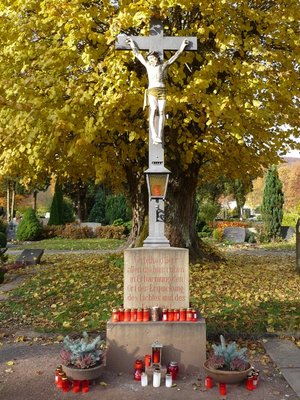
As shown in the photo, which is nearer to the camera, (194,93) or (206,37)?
(194,93)

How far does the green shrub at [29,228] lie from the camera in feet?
90.3

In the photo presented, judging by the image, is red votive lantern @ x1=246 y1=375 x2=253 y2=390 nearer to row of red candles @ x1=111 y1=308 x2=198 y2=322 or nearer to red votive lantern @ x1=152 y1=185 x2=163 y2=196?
row of red candles @ x1=111 y1=308 x2=198 y2=322

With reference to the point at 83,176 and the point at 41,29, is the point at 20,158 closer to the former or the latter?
the point at 41,29

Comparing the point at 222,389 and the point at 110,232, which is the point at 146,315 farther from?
the point at 110,232

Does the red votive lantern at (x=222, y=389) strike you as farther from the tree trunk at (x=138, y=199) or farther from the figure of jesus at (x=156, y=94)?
the tree trunk at (x=138, y=199)

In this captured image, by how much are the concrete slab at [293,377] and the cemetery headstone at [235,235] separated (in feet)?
66.5

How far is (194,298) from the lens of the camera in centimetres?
923

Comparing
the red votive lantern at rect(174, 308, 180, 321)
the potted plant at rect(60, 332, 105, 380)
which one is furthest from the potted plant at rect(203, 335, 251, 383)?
the potted plant at rect(60, 332, 105, 380)

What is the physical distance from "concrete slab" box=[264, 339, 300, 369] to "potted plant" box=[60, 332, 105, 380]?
238cm

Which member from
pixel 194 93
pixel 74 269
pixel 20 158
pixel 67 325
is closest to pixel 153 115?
pixel 194 93

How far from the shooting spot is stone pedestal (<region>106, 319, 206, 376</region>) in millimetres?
5766

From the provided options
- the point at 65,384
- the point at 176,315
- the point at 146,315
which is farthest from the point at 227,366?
the point at 65,384

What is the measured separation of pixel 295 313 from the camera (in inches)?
320

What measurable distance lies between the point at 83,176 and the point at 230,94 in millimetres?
6598
